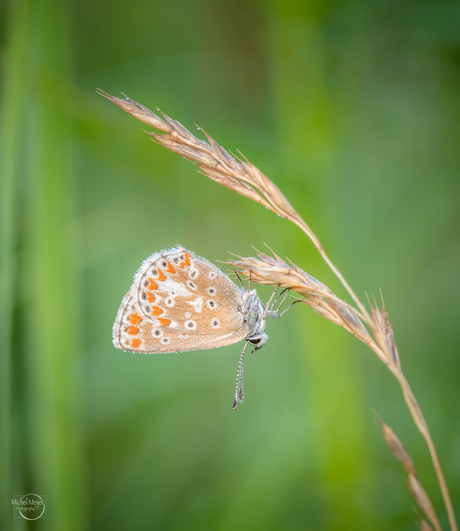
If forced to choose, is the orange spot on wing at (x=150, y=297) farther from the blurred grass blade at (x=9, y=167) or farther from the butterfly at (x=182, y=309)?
the blurred grass blade at (x=9, y=167)

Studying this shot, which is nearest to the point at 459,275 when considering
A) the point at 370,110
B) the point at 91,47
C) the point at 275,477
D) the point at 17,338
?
the point at 370,110

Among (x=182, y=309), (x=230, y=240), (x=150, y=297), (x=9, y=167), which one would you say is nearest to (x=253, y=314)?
(x=182, y=309)

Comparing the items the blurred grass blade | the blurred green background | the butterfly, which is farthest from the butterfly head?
the blurred grass blade

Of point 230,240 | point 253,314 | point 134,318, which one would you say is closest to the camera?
point 134,318

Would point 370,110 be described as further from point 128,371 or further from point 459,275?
point 128,371

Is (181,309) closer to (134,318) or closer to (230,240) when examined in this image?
(134,318)

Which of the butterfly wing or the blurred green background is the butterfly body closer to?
the butterfly wing

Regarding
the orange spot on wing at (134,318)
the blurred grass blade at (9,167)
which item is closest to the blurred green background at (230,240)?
the blurred grass blade at (9,167)
